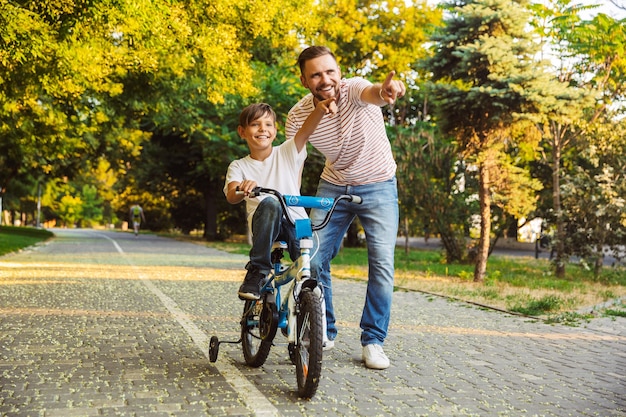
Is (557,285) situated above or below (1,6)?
below

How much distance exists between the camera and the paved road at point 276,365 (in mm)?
4125

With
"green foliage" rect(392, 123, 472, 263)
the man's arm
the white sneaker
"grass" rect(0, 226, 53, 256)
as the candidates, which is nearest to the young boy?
the man's arm

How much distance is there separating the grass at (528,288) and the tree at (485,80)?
3.28ft

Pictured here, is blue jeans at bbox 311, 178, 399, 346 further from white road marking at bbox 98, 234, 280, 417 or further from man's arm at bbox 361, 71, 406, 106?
white road marking at bbox 98, 234, 280, 417

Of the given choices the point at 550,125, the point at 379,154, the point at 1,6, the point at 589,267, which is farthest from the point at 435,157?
the point at 379,154

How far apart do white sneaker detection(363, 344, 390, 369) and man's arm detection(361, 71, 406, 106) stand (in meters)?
1.71

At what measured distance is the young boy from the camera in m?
4.70

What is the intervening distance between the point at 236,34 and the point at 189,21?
2.48 m

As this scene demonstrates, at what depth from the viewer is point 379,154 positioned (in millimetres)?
5348

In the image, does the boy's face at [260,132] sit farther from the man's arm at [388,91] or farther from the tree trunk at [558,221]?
the tree trunk at [558,221]

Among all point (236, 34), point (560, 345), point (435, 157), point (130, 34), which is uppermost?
point (236, 34)

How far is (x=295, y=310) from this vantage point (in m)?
4.50

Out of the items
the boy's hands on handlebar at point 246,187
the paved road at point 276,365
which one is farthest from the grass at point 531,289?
the boy's hands on handlebar at point 246,187

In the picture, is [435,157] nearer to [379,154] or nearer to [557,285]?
[557,285]
